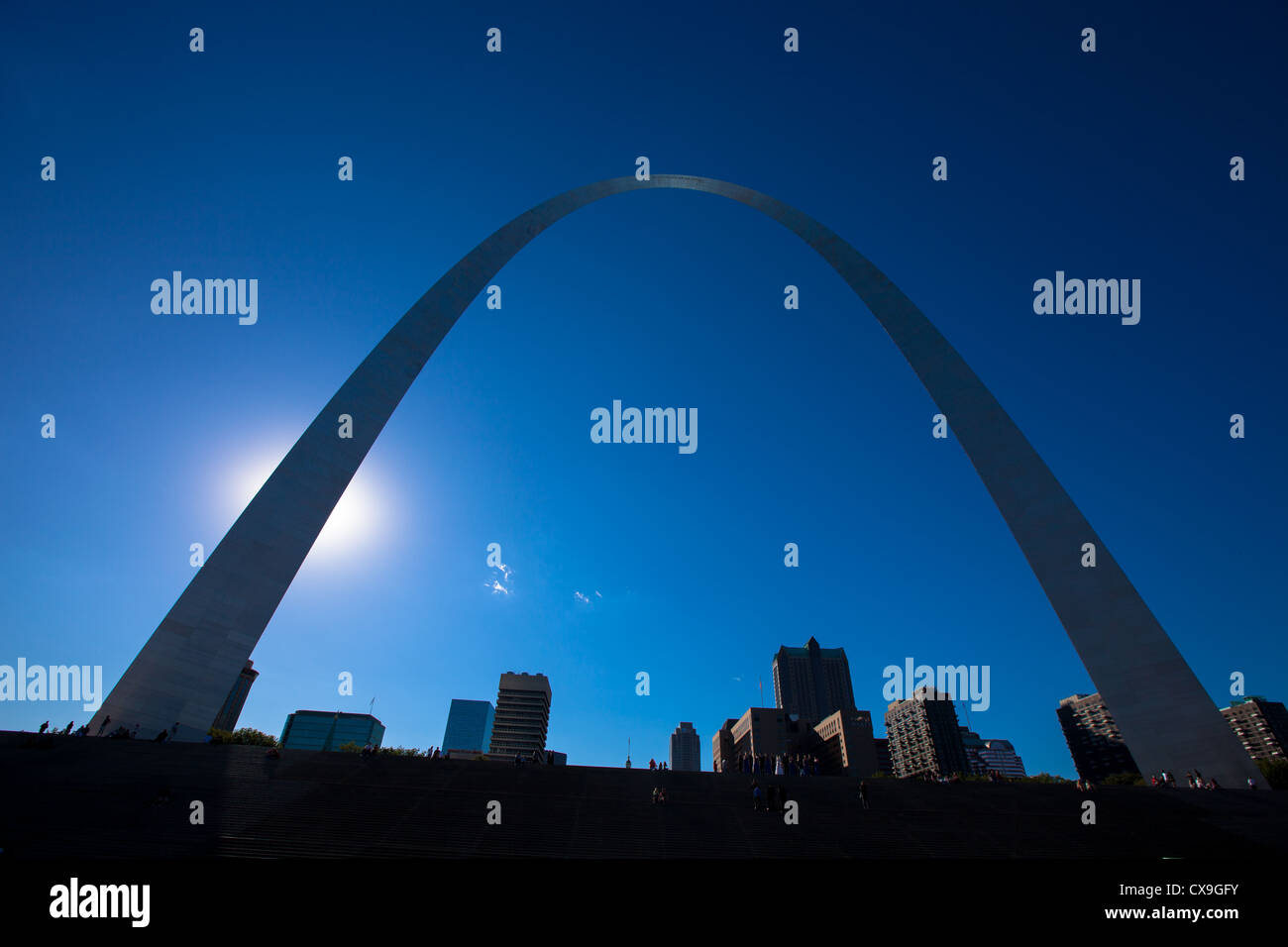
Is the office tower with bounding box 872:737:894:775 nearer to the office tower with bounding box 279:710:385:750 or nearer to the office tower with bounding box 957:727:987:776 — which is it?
the office tower with bounding box 957:727:987:776

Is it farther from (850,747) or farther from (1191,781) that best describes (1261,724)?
(1191,781)

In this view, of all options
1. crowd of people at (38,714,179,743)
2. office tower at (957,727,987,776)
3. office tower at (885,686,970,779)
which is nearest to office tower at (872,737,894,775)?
office tower at (885,686,970,779)

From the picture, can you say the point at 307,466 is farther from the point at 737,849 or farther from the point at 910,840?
the point at 910,840

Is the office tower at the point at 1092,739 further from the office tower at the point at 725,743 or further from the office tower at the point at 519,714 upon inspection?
the office tower at the point at 519,714

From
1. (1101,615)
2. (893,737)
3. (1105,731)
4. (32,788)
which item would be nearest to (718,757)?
(893,737)

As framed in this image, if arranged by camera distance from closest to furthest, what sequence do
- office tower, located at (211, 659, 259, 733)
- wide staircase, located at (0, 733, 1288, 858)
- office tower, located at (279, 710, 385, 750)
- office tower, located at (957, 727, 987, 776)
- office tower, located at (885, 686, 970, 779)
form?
wide staircase, located at (0, 733, 1288, 858)
office tower, located at (211, 659, 259, 733)
office tower, located at (885, 686, 970, 779)
office tower, located at (957, 727, 987, 776)
office tower, located at (279, 710, 385, 750)

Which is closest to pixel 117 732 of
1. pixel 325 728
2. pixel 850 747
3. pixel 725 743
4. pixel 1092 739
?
pixel 850 747

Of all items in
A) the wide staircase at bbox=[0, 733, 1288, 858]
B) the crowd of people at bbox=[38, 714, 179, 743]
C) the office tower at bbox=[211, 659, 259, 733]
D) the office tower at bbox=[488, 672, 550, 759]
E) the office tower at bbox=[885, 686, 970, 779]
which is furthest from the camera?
the office tower at bbox=[885, 686, 970, 779]
